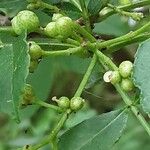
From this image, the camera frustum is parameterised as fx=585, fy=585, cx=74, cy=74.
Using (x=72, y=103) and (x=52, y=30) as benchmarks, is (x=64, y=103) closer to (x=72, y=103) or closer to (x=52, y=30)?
(x=72, y=103)

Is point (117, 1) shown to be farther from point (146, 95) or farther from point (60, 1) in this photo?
point (146, 95)

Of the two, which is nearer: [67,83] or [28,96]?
[28,96]

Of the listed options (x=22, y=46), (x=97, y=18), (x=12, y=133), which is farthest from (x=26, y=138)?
(x=22, y=46)

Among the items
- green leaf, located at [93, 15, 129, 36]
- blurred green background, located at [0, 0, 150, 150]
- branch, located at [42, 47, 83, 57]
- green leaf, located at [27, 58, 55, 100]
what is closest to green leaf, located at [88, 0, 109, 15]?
blurred green background, located at [0, 0, 150, 150]

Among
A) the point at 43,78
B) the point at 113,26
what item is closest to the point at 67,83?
the point at 113,26

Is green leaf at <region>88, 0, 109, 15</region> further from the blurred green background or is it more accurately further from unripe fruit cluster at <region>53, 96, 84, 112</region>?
unripe fruit cluster at <region>53, 96, 84, 112</region>

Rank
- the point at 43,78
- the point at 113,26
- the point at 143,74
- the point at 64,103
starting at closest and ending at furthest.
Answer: the point at 143,74, the point at 64,103, the point at 43,78, the point at 113,26

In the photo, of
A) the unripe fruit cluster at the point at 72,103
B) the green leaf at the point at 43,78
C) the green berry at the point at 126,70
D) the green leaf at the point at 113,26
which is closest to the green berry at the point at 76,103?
the unripe fruit cluster at the point at 72,103
